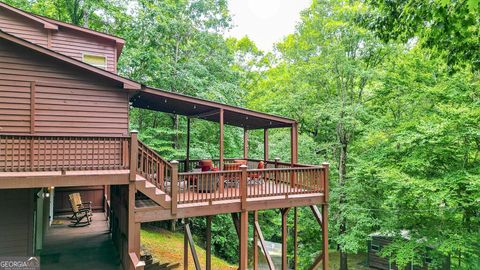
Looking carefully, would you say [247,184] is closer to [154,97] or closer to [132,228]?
[132,228]

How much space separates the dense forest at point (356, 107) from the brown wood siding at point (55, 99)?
19.7ft

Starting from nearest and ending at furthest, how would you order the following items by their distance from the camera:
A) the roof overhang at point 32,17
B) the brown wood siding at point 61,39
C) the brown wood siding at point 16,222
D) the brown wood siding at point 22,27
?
the brown wood siding at point 16,222, the roof overhang at point 32,17, the brown wood siding at point 22,27, the brown wood siding at point 61,39

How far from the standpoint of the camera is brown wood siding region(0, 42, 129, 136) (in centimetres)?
721

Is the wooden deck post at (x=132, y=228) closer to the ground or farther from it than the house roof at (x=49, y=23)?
closer to the ground

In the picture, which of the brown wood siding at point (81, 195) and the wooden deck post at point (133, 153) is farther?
the brown wood siding at point (81, 195)

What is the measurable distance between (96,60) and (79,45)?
2.50ft

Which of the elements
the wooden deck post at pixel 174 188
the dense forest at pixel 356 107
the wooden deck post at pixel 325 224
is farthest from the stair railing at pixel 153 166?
the dense forest at pixel 356 107

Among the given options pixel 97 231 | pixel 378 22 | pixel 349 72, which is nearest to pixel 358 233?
pixel 349 72

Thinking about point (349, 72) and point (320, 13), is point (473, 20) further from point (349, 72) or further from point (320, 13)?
point (320, 13)

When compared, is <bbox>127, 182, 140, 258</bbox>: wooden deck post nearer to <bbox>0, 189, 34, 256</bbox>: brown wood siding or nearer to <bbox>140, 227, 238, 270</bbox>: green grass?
<bbox>0, 189, 34, 256</bbox>: brown wood siding

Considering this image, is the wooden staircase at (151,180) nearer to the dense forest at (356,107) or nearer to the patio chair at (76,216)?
the dense forest at (356,107)

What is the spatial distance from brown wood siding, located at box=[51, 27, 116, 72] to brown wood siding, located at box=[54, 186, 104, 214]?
677cm

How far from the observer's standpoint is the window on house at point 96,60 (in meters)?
11.1

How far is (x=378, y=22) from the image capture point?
616cm
